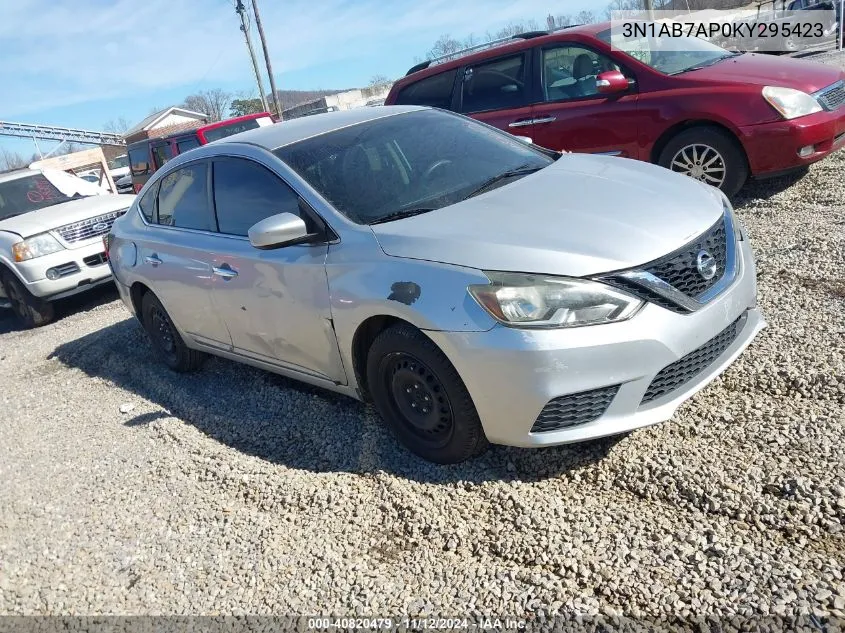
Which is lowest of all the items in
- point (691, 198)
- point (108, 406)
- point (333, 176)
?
point (108, 406)

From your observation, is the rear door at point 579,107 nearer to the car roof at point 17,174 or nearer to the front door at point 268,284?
the front door at point 268,284

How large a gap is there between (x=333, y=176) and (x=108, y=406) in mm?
2659

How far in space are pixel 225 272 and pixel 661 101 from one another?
14.1 ft

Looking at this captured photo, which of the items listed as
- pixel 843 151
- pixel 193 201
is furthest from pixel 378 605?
pixel 843 151

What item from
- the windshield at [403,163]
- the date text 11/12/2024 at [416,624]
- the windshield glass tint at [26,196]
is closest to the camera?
the date text 11/12/2024 at [416,624]

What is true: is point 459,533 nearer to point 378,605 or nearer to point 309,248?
point 378,605

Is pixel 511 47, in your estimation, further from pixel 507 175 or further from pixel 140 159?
pixel 140 159

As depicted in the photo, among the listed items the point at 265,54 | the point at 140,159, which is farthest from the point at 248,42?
the point at 140,159

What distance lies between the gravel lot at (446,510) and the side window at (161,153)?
40.8 feet

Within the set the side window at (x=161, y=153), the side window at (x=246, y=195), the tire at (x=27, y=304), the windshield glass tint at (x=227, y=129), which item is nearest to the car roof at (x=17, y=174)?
the tire at (x=27, y=304)

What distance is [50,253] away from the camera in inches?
299

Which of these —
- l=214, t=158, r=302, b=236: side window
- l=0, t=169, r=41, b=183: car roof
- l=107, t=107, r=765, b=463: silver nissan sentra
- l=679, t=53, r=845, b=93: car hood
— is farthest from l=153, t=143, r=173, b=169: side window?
l=679, t=53, r=845, b=93: car hood

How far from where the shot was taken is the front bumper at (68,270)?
7.51 m

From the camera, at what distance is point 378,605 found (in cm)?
240
